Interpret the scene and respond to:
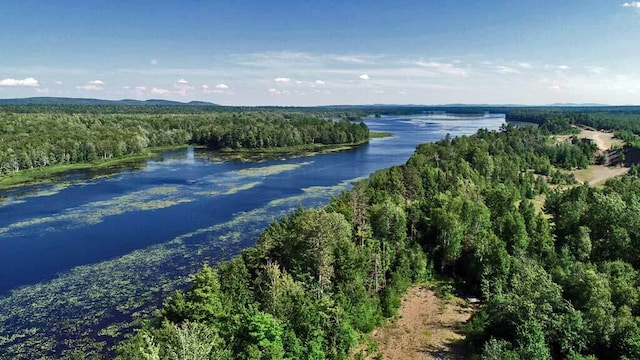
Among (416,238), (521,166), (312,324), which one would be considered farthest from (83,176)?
(521,166)

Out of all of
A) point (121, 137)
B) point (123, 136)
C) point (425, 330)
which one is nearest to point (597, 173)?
point (425, 330)

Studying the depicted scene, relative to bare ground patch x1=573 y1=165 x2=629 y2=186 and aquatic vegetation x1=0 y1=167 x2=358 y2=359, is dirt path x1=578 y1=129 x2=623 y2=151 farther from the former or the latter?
aquatic vegetation x1=0 y1=167 x2=358 y2=359

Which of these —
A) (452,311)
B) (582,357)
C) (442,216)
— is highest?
(442,216)

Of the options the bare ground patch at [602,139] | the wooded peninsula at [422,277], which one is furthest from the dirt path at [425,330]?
the bare ground patch at [602,139]

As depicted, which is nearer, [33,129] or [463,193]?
[463,193]

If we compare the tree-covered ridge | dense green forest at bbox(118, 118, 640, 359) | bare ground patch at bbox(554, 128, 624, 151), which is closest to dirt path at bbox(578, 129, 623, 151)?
bare ground patch at bbox(554, 128, 624, 151)

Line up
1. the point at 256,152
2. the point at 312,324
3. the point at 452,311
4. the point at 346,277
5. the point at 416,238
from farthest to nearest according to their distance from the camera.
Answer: the point at 256,152
the point at 416,238
the point at 452,311
the point at 346,277
the point at 312,324

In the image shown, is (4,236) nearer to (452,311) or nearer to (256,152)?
(452,311)

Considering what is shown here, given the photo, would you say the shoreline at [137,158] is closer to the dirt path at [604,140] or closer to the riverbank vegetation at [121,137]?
the riverbank vegetation at [121,137]
